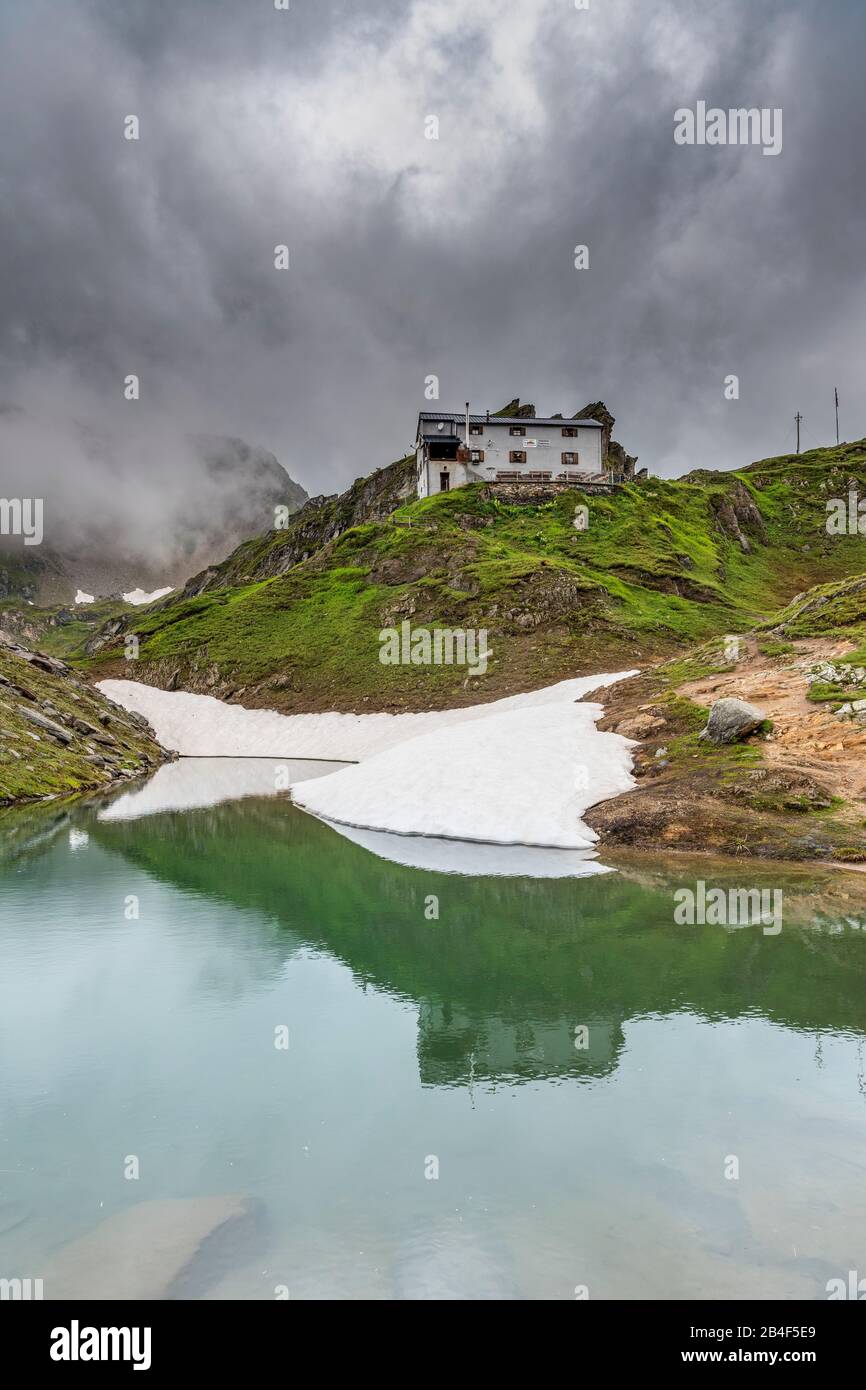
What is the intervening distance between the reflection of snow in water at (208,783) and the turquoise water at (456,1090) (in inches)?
853

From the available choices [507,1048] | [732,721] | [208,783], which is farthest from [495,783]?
[208,783]

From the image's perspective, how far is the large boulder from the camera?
3167 cm

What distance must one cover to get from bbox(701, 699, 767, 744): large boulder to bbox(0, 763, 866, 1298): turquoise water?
963 cm

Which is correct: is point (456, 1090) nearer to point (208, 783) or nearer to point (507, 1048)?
point (507, 1048)

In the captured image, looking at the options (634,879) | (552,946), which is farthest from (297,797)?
(552,946)

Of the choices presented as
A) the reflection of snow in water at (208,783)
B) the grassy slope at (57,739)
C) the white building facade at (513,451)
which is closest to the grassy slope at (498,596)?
the white building facade at (513,451)

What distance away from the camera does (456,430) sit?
117 m

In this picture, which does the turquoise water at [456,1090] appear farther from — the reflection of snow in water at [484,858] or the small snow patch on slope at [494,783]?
the small snow patch on slope at [494,783]

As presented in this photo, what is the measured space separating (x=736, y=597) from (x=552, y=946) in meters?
85.0

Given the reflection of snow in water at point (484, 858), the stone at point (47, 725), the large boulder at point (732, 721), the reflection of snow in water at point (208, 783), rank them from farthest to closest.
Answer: the stone at point (47, 725), the reflection of snow in water at point (208, 783), the large boulder at point (732, 721), the reflection of snow in water at point (484, 858)

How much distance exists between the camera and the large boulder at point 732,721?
31672 mm

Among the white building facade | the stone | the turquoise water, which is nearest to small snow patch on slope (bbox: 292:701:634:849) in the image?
the turquoise water

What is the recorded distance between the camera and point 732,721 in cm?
3186

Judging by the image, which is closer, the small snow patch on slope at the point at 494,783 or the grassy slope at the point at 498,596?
the small snow patch on slope at the point at 494,783
